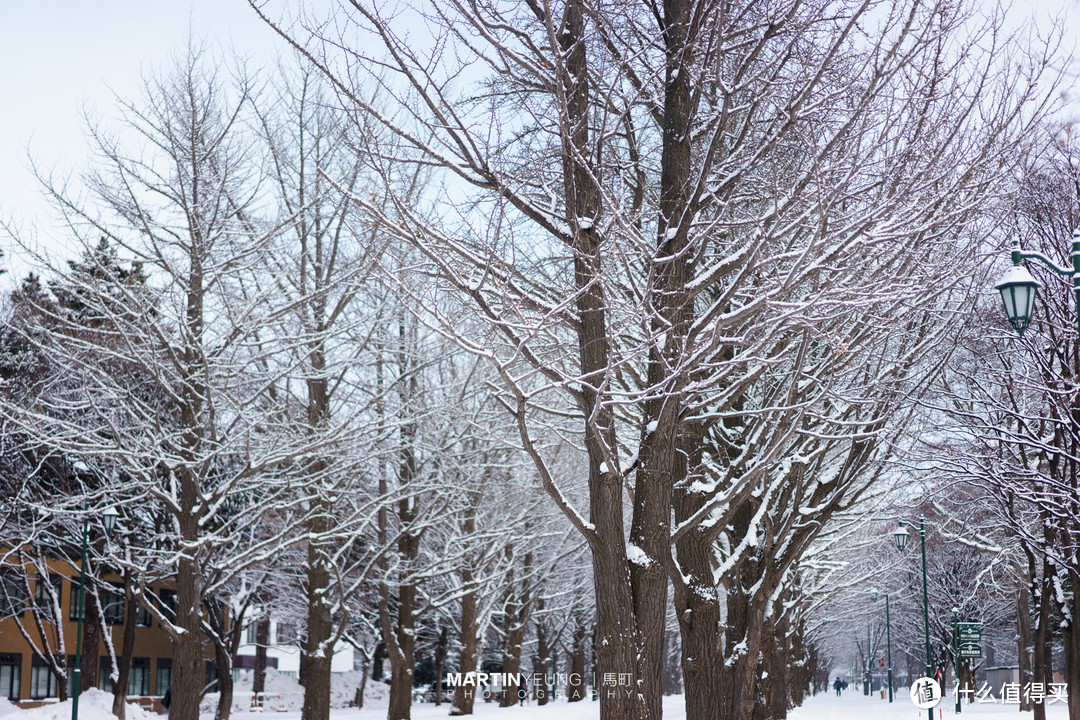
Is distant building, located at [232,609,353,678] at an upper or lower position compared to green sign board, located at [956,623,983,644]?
lower

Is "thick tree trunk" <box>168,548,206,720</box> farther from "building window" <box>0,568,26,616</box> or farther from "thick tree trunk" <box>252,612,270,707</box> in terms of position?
"thick tree trunk" <box>252,612,270,707</box>

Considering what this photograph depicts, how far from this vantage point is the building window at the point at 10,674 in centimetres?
3997

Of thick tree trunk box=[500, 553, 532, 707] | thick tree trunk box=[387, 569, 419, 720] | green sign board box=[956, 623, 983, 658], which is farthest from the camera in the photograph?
thick tree trunk box=[500, 553, 532, 707]

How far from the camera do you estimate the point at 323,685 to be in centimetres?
2212

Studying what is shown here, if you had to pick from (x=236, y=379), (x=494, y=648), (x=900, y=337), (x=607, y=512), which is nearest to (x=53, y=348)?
(x=236, y=379)

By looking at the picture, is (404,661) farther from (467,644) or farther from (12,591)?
(12,591)

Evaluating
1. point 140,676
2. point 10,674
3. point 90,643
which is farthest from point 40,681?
point 90,643

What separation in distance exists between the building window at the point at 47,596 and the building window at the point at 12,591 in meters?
0.48

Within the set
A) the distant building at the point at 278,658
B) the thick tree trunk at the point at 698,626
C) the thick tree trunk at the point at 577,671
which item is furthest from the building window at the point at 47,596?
the thick tree trunk at the point at 698,626

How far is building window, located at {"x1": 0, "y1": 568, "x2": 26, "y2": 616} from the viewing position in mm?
33781

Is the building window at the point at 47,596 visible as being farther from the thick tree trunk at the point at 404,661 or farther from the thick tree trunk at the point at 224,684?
the thick tree trunk at the point at 404,661

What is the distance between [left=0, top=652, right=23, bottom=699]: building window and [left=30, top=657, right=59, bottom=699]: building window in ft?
1.88

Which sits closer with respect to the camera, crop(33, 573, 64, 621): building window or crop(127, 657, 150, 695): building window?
crop(33, 573, 64, 621): building window

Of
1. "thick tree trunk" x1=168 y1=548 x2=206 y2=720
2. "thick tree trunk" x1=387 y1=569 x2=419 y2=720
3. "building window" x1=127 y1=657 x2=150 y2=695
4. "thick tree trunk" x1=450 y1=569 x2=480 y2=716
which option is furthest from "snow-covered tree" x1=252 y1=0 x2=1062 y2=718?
"building window" x1=127 y1=657 x2=150 y2=695
